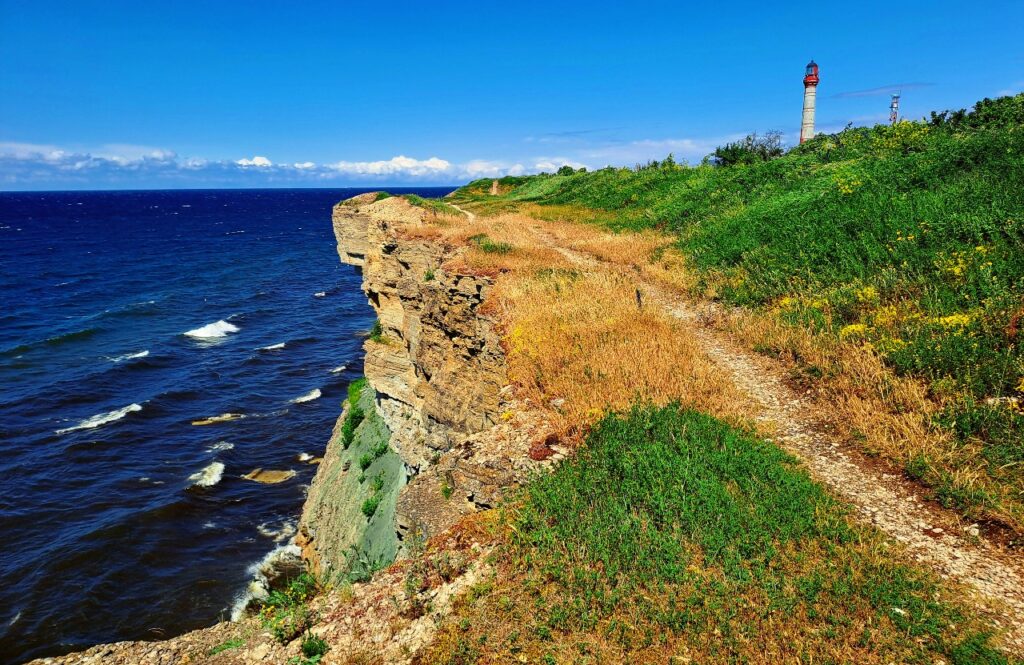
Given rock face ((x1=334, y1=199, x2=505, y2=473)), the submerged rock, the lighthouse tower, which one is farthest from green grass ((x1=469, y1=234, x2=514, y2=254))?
the lighthouse tower

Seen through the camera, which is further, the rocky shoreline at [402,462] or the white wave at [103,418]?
the white wave at [103,418]

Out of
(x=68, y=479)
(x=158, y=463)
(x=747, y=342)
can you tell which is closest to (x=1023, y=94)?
(x=747, y=342)

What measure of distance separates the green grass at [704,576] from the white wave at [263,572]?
17536 millimetres

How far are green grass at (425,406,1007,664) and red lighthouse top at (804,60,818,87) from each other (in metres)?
45.1

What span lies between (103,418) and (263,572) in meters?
19.9

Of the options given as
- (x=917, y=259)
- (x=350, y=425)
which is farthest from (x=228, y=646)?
(x=350, y=425)

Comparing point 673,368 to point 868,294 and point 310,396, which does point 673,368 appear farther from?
point 310,396

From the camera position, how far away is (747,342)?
1105 cm

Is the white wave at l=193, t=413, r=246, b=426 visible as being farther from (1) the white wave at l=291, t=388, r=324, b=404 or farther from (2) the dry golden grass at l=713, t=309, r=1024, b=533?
(2) the dry golden grass at l=713, t=309, r=1024, b=533

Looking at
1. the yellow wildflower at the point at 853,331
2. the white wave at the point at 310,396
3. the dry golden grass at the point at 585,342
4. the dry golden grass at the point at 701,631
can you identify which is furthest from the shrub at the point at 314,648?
the white wave at the point at 310,396

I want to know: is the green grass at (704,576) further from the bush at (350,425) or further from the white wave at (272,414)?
the white wave at (272,414)

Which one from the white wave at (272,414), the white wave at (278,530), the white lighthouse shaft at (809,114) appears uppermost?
the white lighthouse shaft at (809,114)

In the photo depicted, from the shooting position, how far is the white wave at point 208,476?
1076 inches

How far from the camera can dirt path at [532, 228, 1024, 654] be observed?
4938 mm
